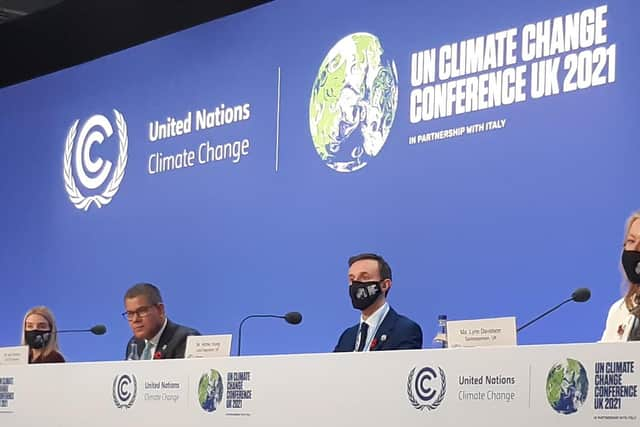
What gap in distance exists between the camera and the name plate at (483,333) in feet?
10.9

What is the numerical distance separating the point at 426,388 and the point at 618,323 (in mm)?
1289

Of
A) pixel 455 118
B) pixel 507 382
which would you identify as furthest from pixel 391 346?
pixel 507 382

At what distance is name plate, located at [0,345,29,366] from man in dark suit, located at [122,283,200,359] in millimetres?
887

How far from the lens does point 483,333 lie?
132 inches

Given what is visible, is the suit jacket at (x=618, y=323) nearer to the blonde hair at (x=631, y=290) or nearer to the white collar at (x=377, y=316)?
the blonde hair at (x=631, y=290)

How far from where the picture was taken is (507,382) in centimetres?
300

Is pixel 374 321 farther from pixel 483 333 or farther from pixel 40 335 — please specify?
pixel 40 335

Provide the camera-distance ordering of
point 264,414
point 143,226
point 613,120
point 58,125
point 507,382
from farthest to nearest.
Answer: point 58,125 → point 143,226 → point 613,120 → point 264,414 → point 507,382

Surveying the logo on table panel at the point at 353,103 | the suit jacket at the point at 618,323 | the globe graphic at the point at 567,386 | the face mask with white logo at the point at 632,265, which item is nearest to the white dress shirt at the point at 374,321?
the logo on table panel at the point at 353,103

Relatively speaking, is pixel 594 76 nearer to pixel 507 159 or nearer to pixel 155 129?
pixel 507 159

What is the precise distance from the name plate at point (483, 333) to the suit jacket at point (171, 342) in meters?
2.50

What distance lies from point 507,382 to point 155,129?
12.9 feet

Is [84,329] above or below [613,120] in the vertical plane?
below

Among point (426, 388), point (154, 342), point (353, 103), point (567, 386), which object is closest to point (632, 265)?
point (426, 388)
